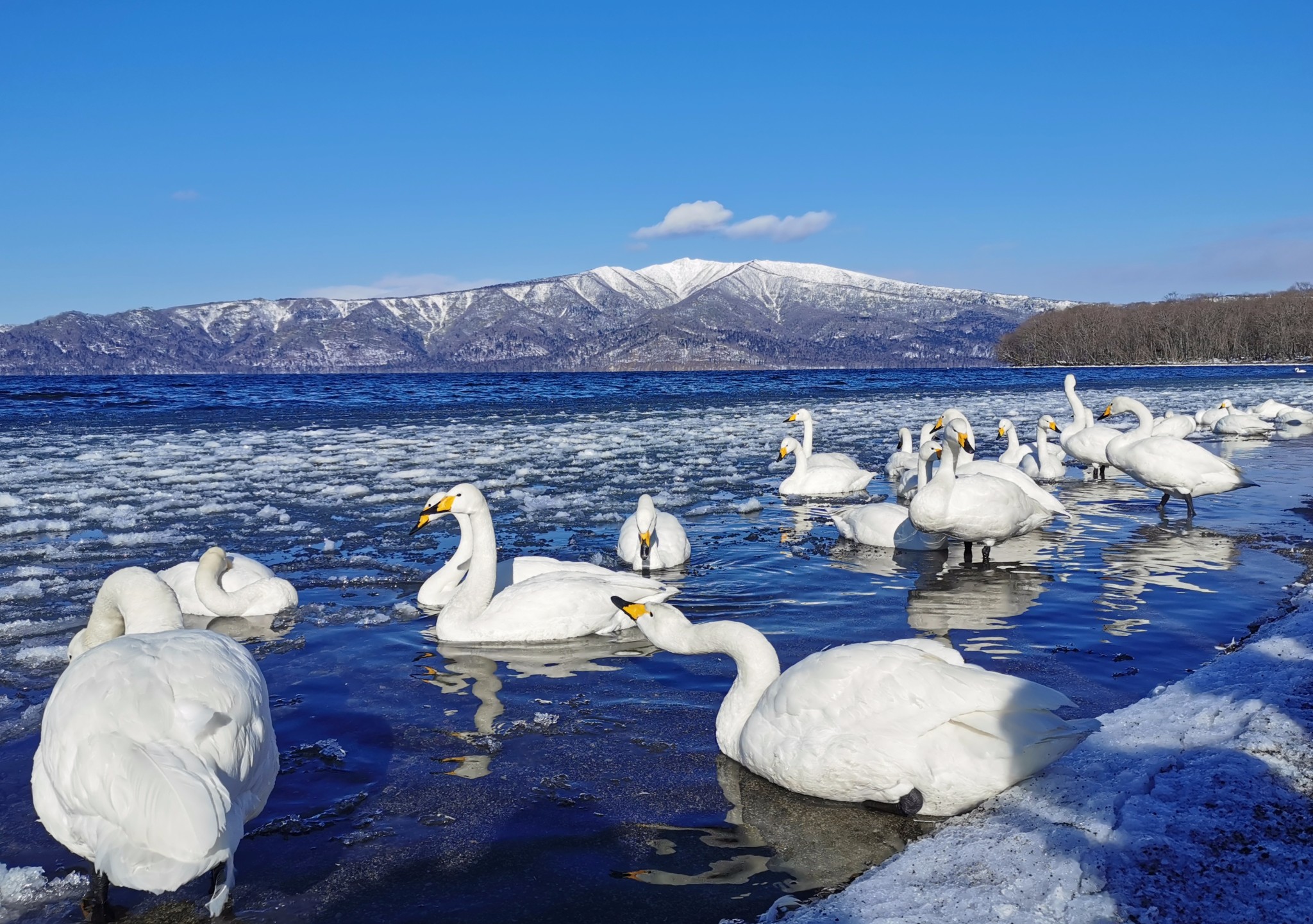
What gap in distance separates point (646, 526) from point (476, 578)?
199 centimetres

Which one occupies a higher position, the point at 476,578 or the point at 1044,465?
the point at 1044,465

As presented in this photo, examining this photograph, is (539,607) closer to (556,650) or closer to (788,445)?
(556,650)

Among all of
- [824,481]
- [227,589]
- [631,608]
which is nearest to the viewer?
[631,608]

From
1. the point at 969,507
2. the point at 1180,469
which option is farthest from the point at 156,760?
the point at 1180,469

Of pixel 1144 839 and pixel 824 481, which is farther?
pixel 824 481

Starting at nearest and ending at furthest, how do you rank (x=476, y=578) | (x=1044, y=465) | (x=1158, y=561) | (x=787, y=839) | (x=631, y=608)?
(x=787, y=839), (x=631, y=608), (x=476, y=578), (x=1158, y=561), (x=1044, y=465)

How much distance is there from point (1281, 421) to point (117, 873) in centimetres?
2843

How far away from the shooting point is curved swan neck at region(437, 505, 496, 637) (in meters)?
7.27

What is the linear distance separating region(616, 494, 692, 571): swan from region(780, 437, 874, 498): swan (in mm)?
4949

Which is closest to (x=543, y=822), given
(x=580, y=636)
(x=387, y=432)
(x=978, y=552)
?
(x=580, y=636)

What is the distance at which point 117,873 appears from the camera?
119 inches

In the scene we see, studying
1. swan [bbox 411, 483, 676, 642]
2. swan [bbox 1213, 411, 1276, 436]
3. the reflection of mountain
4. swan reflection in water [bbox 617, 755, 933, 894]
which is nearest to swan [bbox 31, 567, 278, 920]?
swan reflection in water [bbox 617, 755, 933, 894]

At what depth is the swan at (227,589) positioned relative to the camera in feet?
25.0

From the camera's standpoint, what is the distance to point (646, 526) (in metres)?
9.08
